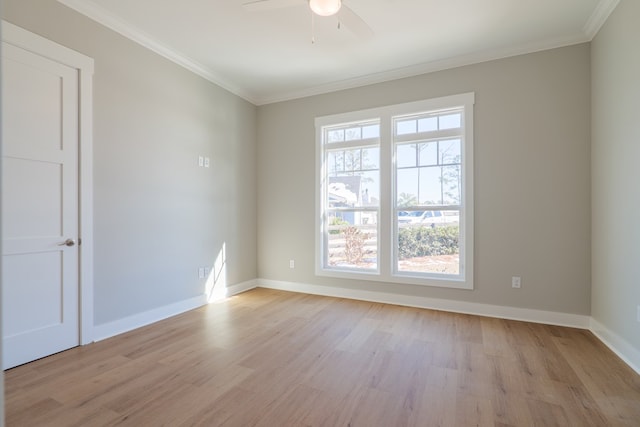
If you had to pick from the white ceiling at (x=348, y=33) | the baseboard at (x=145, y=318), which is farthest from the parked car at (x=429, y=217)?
the baseboard at (x=145, y=318)

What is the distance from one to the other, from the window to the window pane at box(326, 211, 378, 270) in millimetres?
14

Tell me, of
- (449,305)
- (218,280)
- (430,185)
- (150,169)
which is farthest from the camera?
(218,280)

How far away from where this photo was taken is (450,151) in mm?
3959

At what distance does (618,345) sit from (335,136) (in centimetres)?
370

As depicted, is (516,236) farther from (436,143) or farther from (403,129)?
(403,129)

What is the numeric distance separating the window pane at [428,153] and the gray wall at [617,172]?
1.51m

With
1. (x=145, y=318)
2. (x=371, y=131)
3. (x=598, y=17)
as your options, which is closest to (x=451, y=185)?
(x=371, y=131)

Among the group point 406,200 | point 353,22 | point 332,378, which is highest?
point 353,22

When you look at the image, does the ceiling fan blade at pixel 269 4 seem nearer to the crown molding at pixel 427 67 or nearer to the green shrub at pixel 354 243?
the crown molding at pixel 427 67

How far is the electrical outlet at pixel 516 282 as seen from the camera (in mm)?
3578

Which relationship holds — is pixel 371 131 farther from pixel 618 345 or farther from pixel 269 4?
pixel 618 345

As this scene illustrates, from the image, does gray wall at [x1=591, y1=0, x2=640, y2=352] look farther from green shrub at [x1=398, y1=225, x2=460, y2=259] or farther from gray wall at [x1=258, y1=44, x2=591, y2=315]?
green shrub at [x1=398, y1=225, x2=460, y2=259]

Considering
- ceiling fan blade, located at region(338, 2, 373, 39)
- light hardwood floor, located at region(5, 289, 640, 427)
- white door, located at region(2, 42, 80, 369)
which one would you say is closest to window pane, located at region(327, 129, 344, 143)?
ceiling fan blade, located at region(338, 2, 373, 39)

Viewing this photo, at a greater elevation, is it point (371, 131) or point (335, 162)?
point (371, 131)
